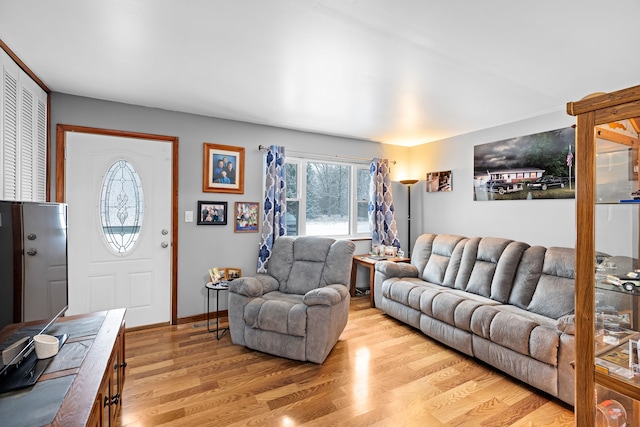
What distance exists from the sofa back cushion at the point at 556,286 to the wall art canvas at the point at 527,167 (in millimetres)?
751

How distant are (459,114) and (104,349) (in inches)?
145

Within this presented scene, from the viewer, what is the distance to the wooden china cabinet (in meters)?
1.15

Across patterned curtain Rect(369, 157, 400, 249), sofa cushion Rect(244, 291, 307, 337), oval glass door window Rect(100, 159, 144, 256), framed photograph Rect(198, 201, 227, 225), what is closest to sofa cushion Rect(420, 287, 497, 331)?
sofa cushion Rect(244, 291, 307, 337)

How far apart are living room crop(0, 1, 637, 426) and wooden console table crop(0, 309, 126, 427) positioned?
159 centimetres

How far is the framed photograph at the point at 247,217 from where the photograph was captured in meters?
3.71

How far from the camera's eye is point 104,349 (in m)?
1.57

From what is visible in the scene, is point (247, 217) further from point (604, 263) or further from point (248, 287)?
point (604, 263)

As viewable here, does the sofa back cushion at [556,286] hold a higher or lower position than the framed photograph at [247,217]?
lower

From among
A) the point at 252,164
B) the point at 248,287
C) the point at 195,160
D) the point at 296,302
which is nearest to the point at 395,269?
the point at 296,302

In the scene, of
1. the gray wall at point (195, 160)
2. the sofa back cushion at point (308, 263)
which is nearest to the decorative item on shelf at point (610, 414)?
the sofa back cushion at point (308, 263)

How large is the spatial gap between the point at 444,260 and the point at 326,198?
1.82 metres

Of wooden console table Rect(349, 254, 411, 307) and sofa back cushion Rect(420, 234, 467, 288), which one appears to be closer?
sofa back cushion Rect(420, 234, 467, 288)

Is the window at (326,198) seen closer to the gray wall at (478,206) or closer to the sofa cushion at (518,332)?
the gray wall at (478,206)

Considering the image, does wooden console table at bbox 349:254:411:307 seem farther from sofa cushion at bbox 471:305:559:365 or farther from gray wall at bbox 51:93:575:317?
sofa cushion at bbox 471:305:559:365
